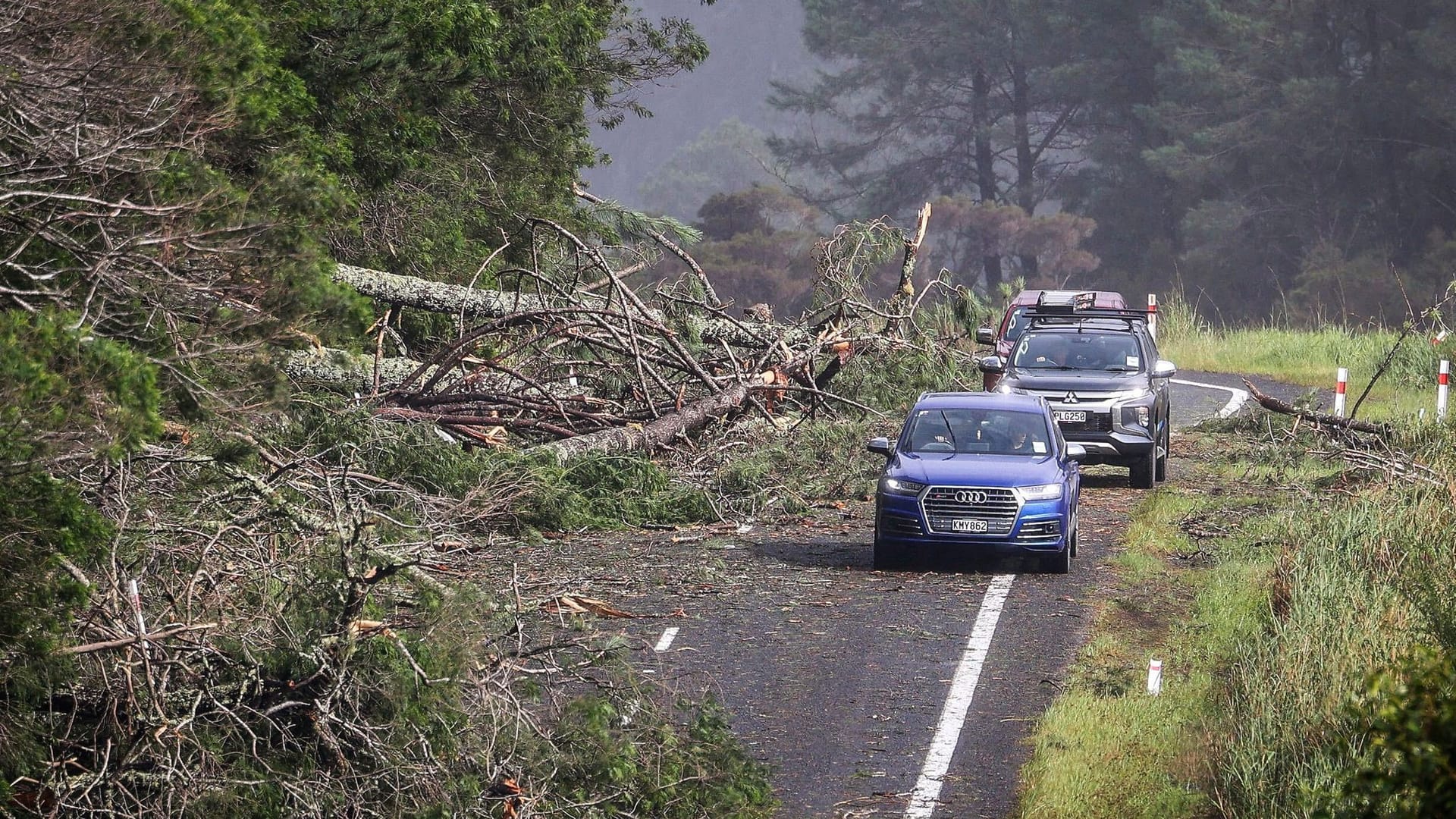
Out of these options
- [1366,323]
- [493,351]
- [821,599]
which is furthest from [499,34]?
[1366,323]

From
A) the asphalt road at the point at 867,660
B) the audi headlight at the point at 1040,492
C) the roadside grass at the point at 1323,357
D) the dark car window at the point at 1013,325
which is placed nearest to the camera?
the asphalt road at the point at 867,660

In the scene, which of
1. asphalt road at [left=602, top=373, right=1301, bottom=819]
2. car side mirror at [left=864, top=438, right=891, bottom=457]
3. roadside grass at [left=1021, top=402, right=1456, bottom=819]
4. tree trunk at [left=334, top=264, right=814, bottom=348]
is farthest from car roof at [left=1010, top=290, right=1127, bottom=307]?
car side mirror at [left=864, top=438, right=891, bottom=457]

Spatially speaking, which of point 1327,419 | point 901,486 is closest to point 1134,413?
point 1327,419

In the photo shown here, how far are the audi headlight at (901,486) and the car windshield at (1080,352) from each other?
6.20 m

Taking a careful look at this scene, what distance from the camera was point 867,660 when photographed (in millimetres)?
10625

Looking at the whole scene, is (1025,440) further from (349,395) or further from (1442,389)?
(1442,389)

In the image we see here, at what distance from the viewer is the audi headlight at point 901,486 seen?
13.3 metres

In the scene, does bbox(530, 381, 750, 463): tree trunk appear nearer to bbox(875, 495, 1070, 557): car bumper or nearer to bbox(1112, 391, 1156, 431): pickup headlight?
bbox(875, 495, 1070, 557): car bumper

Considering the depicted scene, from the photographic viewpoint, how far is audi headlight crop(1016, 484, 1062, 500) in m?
13.2

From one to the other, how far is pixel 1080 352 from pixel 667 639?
966cm

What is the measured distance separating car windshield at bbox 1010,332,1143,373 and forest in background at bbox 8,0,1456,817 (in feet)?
6.37

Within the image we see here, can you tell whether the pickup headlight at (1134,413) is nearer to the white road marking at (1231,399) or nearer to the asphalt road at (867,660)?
the asphalt road at (867,660)

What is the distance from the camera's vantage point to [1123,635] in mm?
11312

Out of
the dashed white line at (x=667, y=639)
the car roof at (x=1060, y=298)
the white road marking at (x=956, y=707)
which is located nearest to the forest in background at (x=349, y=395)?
the white road marking at (x=956, y=707)
